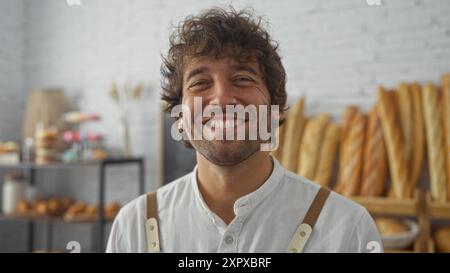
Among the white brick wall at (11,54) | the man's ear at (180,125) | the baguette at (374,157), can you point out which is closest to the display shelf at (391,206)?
the baguette at (374,157)

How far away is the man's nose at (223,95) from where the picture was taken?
14.2 inches

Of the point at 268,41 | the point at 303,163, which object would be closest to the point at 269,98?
the point at 268,41

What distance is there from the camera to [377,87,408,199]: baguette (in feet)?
2.18

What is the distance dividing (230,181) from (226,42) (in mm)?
140

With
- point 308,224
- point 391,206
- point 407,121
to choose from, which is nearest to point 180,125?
point 308,224

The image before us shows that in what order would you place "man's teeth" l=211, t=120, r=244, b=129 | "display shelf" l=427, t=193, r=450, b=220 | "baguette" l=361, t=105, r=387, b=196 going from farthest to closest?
1. "baguette" l=361, t=105, r=387, b=196
2. "display shelf" l=427, t=193, r=450, b=220
3. "man's teeth" l=211, t=120, r=244, b=129

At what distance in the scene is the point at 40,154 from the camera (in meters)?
1.42

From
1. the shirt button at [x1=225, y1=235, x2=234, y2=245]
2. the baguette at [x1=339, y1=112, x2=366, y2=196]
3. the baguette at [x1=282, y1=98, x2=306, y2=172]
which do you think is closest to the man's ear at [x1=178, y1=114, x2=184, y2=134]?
the shirt button at [x1=225, y1=235, x2=234, y2=245]

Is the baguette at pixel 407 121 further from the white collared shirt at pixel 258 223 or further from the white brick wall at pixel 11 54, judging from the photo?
the white brick wall at pixel 11 54

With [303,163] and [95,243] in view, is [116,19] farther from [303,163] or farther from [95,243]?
[95,243]

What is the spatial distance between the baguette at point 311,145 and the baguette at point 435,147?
17 cm

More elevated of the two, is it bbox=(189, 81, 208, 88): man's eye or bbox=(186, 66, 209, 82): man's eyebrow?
bbox=(186, 66, 209, 82): man's eyebrow

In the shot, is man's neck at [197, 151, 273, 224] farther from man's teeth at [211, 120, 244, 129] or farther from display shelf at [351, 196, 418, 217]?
display shelf at [351, 196, 418, 217]

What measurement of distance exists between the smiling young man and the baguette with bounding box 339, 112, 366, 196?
0.38 metres
